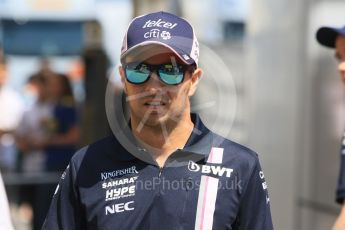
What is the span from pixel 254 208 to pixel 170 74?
0.53 meters

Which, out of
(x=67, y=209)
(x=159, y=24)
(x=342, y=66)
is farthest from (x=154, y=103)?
(x=342, y=66)

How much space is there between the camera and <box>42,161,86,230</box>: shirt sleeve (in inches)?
140

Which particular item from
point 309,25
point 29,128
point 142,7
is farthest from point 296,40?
point 29,128

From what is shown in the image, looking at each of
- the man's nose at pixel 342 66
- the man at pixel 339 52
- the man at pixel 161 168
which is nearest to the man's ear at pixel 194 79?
the man at pixel 161 168

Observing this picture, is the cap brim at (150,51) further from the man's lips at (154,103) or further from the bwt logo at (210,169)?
the bwt logo at (210,169)

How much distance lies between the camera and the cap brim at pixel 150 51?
348 cm

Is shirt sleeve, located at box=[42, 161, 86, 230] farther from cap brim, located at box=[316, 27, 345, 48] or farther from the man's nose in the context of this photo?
cap brim, located at box=[316, 27, 345, 48]

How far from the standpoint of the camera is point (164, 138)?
3584 mm

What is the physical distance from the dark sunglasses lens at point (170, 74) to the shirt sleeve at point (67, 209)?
0.45 meters

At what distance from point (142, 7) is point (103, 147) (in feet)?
23.2

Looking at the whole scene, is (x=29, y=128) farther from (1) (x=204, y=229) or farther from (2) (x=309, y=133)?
(1) (x=204, y=229)

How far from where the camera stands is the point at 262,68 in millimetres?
8148

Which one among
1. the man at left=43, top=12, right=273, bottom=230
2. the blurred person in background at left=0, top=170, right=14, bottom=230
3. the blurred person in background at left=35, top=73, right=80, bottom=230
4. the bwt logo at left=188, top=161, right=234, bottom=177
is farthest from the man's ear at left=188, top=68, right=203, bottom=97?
the blurred person in background at left=35, top=73, right=80, bottom=230

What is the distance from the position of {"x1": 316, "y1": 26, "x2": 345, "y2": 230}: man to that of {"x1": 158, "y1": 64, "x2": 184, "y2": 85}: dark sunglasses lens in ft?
3.89
